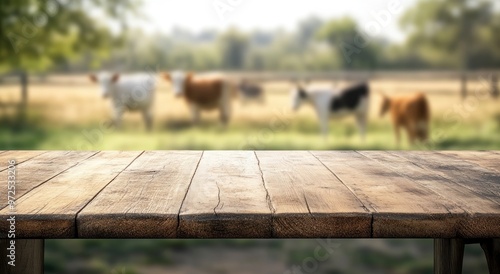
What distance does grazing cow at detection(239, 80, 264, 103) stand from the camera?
6.88m

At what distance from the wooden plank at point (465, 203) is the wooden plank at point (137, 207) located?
493 mm

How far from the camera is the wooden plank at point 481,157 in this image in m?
1.71

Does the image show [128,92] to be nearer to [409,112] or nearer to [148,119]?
[148,119]

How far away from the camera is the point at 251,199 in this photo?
1.17 meters

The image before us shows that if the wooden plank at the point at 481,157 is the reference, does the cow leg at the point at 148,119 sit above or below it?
below

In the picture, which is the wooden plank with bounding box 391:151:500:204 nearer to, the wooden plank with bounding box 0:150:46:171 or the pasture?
the wooden plank with bounding box 0:150:46:171

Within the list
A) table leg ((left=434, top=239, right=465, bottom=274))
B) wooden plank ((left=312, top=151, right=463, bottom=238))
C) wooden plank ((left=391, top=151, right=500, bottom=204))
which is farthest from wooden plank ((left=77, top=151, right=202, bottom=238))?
table leg ((left=434, top=239, right=465, bottom=274))

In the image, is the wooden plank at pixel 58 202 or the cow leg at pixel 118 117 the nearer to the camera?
the wooden plank at pixel 58 202

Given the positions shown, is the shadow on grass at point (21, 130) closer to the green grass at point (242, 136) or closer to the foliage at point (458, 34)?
the green grass at point (242, 136)

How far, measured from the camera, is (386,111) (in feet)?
20.8

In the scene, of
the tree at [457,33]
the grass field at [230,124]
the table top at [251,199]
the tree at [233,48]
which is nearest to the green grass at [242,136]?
the grass field at [230,124]

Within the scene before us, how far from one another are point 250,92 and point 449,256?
5.27 m

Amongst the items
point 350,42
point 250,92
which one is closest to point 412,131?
point 350,42

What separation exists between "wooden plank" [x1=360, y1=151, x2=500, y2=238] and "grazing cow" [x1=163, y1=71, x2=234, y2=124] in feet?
17.6
